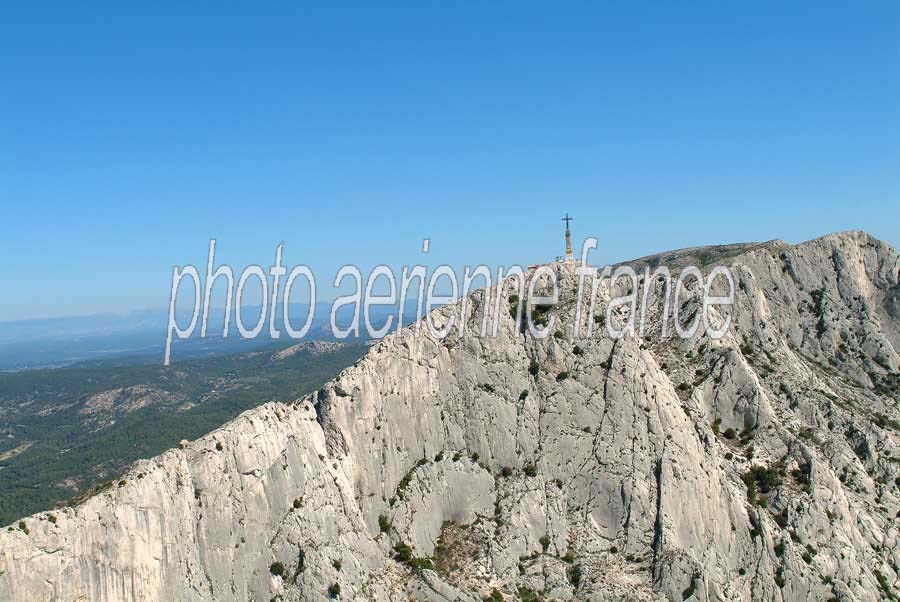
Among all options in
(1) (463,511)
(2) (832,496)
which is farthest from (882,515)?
(1) (463,511)

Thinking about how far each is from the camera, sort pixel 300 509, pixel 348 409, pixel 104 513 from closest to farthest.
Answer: pixel 104 513 < pixel 300 509 < pixel 348 409

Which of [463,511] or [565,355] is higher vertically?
[565,355]

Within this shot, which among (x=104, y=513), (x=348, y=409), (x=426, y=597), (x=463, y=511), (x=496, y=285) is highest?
(x=496, y=285)

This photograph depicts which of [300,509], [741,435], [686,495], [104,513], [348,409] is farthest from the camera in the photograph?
[741,435]

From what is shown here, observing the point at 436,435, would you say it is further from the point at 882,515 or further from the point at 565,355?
the point at 882,515

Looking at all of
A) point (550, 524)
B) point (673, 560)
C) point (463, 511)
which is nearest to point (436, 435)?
point (463, 511)

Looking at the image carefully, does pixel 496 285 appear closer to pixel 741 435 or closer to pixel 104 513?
pixel 741 435

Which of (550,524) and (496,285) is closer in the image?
(550,524)
